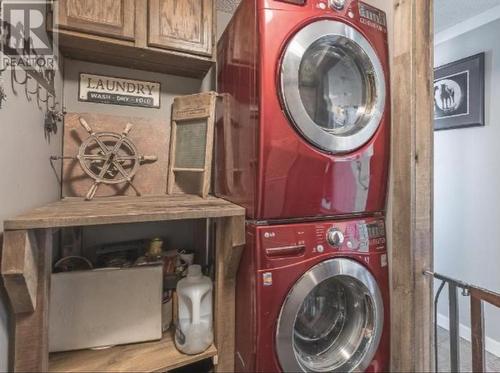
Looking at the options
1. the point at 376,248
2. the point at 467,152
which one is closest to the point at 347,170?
the point at 376,248

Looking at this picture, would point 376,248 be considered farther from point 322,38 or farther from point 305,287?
point 322,38

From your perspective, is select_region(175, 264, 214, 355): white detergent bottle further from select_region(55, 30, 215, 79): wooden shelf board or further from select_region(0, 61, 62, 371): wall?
select_region(55, 30, 215, 79): wooden shelf board

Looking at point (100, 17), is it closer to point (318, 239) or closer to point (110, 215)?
point (110, 215)

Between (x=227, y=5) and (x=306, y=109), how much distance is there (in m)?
0.99

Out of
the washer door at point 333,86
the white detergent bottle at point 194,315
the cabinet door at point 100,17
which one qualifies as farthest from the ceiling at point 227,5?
the white detergent bottle at point 194,315

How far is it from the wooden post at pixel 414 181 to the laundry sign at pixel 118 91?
126 centimetres

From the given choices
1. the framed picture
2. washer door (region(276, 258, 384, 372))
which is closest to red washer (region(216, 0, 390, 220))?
washer door (region(276, 258, 384, 372))

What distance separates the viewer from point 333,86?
3.99ft

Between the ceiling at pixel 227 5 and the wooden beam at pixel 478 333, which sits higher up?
the ceiling at pixel 227 5

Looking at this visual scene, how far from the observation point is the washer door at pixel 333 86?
1.03 metres

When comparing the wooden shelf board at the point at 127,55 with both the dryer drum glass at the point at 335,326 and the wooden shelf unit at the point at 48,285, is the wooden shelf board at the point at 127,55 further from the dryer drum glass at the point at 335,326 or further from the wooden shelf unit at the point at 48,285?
the dryer drum glass at the point at 335,326

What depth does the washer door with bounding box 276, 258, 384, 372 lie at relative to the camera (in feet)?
3.39

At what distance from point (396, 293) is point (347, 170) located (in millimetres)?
605

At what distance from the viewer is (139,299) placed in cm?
116
